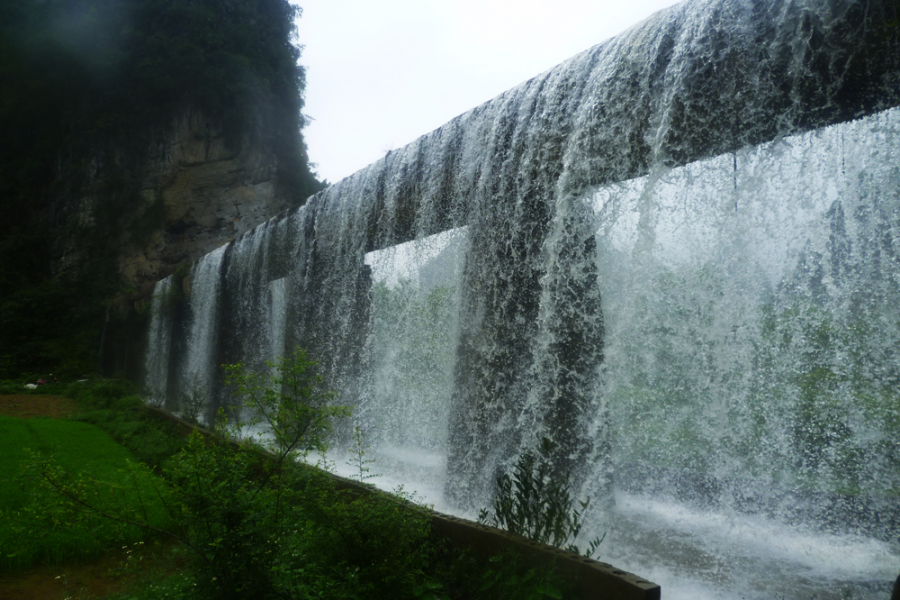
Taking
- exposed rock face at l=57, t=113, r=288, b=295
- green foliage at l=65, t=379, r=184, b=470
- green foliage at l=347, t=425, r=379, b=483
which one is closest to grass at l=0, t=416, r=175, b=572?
green foliage at l=65, t=379, r=184, b=470

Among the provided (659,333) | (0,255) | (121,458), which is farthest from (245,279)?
(0,255)

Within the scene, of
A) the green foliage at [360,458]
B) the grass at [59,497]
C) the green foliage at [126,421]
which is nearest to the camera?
the grass at [59,497]

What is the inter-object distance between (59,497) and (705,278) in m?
4.48

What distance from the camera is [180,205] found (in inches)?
880

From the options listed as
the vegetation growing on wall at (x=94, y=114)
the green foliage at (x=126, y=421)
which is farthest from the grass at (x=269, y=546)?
the vegetation growing on wall at (x=94, y=114)

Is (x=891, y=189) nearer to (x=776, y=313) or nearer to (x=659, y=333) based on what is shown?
(x=776, y=313)

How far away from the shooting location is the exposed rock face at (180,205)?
72.7 feet

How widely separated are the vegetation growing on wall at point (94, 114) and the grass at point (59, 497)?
14.3 m

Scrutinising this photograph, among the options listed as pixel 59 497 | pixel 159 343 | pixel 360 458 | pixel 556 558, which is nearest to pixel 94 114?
pixel 159 343

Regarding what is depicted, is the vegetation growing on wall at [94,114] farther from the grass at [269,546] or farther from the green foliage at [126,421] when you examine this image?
the grass at [269,546]

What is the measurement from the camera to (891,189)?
4.07 m

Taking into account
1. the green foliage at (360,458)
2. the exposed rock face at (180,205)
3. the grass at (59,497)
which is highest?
the exposed rock face at (180,205)

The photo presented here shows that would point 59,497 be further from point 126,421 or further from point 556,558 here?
point 126,421

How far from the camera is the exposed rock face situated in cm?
2217
